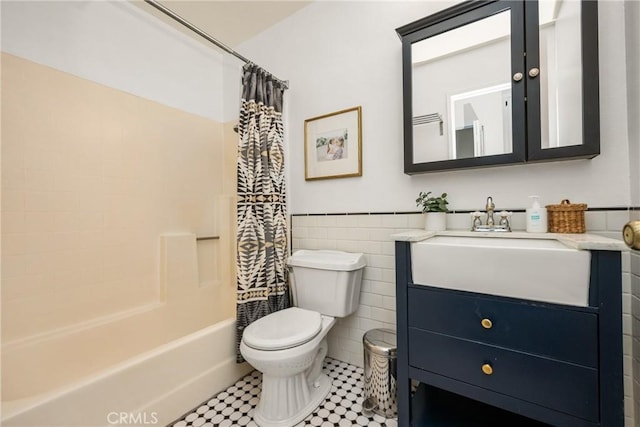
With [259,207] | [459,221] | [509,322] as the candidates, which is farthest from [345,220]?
[509,322]

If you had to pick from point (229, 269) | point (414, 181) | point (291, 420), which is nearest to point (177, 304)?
point (229, 269)

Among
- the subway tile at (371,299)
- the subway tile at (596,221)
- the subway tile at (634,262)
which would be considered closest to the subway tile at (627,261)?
the subway tile at (634,262)

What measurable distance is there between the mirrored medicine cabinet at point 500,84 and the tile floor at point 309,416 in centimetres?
123

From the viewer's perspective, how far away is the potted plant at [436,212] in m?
1.32

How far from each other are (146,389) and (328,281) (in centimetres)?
96

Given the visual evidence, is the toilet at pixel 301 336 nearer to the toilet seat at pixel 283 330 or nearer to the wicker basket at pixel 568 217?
the toilet seat at pixel 283 330

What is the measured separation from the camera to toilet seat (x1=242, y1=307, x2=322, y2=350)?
1.17m

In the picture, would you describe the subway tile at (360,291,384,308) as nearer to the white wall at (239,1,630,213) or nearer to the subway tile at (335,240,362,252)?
the subway tile at (335,240,362,252)

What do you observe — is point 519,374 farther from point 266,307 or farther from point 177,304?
point 177,304

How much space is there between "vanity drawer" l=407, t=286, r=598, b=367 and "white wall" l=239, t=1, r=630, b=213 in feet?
1.82

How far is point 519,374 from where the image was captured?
0.87 m

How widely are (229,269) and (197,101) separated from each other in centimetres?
145

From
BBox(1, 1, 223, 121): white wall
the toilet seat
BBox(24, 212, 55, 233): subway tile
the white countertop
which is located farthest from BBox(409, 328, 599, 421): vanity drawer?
BBox(1, 1, 223, 121): white wall

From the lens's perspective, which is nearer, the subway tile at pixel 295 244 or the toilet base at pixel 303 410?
the toilet base at pixel 303 410
